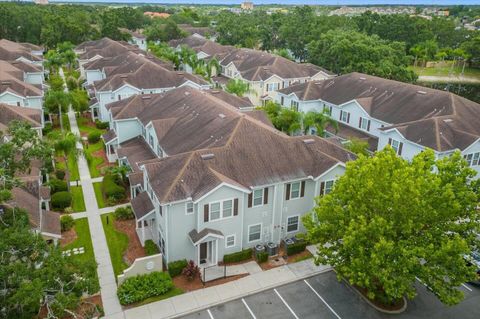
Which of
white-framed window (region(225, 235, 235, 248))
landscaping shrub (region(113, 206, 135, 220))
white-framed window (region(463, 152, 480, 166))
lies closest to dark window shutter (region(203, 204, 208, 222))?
white-framed window (region(225, 235, 235, 248))

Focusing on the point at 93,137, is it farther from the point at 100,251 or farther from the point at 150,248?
the point at 150,248

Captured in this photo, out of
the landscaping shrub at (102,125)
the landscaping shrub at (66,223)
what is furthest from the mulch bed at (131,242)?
the landscaping shrub at (102,125)

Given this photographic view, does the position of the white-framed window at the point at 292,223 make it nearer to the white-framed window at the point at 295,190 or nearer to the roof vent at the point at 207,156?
the white-framed window at the point at 295,190

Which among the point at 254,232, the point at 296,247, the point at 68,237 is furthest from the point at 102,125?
the point at 296,247

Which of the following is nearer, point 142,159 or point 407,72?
point 142,159

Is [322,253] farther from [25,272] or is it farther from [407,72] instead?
[407,72]

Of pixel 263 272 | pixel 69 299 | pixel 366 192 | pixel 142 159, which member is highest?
pixel 366 192

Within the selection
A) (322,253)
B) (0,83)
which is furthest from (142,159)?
(0,83)
